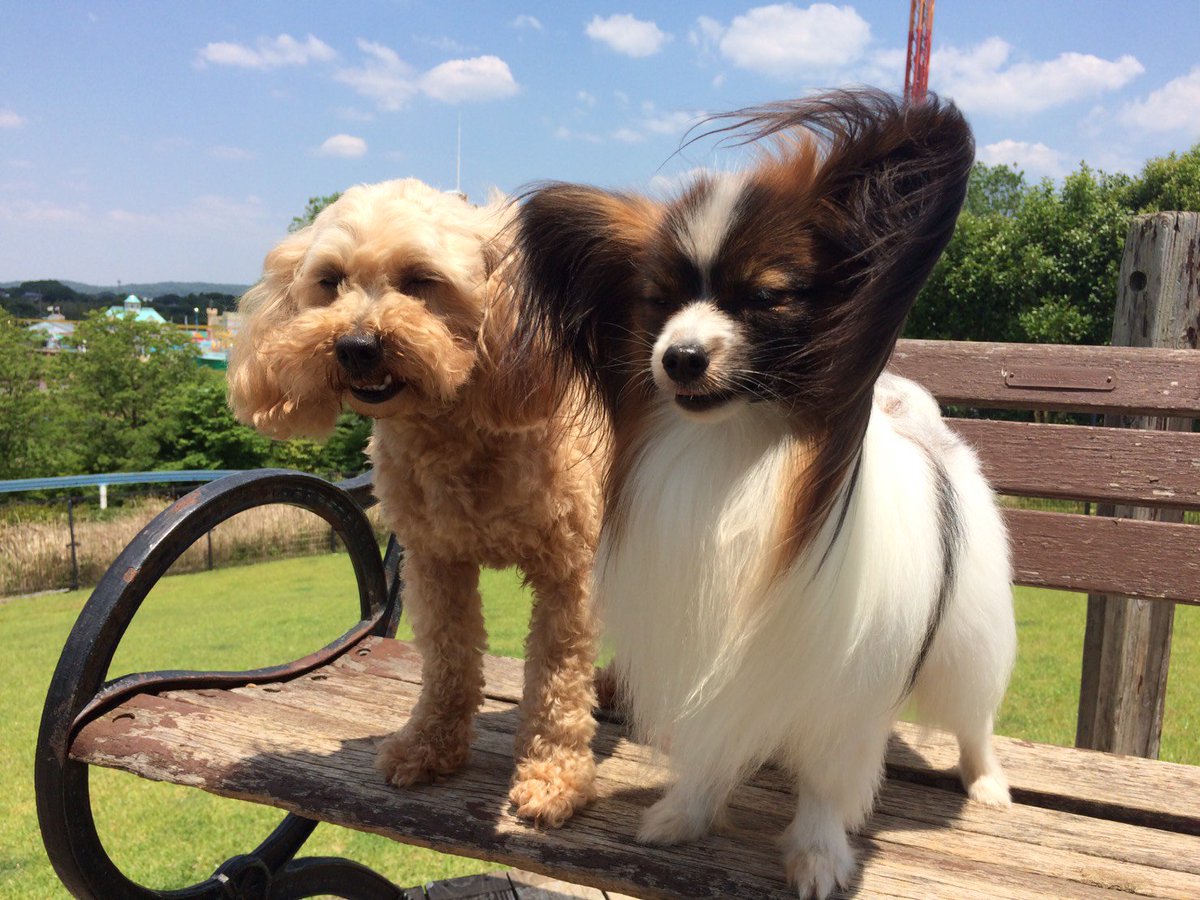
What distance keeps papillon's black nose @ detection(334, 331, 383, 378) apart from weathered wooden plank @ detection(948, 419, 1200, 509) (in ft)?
4.84

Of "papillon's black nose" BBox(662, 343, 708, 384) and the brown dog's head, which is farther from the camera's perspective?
the brown dog's head

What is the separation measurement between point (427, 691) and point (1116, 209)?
12.5 metres

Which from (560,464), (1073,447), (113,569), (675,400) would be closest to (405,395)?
(560,464)

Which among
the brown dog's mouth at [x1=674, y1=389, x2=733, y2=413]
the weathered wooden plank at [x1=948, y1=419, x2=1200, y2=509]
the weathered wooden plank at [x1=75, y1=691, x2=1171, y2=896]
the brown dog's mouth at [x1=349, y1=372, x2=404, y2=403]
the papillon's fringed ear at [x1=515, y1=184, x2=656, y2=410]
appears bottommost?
the weathered wooden plank at [x1=75, y1=691, x2=1171, y2=896]

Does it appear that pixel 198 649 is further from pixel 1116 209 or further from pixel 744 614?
pixel 1116 209

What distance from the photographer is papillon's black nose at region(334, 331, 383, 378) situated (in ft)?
4.88

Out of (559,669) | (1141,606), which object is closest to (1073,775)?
(1141,606)

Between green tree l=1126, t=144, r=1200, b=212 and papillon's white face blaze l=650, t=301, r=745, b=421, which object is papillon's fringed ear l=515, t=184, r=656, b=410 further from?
green tree l=1126, t=144, r=1200, b=212

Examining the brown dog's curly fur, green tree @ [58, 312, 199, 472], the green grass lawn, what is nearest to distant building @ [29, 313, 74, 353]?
green tree @ [58, 312, 199, 472]

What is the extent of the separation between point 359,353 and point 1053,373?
1.69 metres

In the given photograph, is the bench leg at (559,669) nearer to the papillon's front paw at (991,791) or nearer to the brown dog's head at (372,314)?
the brown dog's head at (372,314)

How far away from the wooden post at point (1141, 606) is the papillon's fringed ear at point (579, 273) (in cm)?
166

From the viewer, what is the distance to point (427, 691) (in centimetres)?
177

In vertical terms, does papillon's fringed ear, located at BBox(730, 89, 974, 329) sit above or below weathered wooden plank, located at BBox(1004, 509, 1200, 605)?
above
